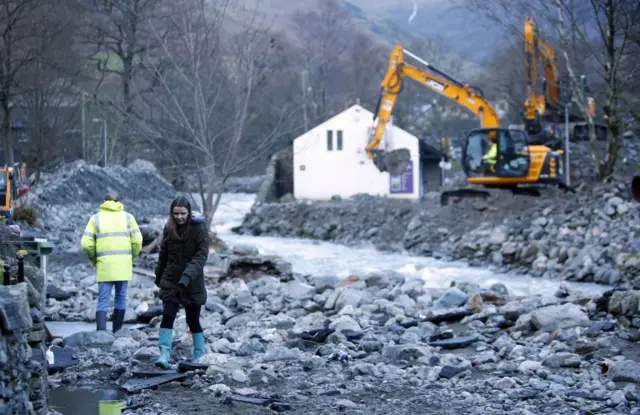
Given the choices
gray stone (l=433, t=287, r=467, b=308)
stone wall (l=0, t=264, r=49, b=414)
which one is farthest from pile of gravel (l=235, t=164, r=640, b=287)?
stone wall (l=0, t=264, r=49, b=414)

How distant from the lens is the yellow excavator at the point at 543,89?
32312 mm

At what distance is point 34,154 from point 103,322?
2794cm

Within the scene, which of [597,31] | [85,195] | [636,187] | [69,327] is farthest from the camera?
[85,195]

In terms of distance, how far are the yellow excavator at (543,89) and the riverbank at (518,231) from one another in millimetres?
4514

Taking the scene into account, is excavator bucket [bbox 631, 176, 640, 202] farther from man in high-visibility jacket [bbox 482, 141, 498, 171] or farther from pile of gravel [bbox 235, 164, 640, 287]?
man in high-visibility jacket [bbox 482, 141, 498, 171]

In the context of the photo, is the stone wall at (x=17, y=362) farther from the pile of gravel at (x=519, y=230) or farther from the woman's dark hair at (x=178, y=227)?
the pile of gravel at (x=519, y=230)

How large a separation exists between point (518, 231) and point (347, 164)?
22.9 m

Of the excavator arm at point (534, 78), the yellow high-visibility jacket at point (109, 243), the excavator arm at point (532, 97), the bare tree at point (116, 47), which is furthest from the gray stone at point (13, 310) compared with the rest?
the excavator arm at point (532, 97)

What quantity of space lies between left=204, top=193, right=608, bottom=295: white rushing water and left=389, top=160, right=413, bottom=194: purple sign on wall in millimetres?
12589

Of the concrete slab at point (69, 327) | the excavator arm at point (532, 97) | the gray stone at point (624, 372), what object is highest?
the excavator arm at point (532, 97)

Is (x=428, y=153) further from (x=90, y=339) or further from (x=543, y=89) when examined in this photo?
(x=90, y=339)

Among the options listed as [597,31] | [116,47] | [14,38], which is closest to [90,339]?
[14,38]

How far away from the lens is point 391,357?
10305mm

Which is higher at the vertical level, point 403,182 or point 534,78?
point 534,78
